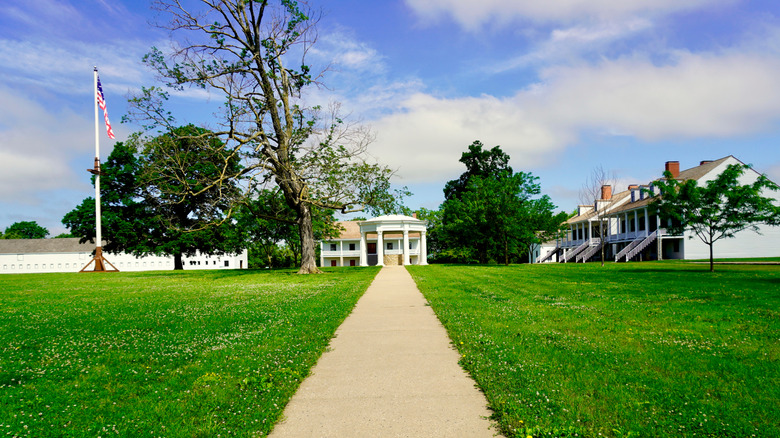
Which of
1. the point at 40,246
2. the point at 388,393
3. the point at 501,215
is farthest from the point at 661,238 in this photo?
the point at 40,246

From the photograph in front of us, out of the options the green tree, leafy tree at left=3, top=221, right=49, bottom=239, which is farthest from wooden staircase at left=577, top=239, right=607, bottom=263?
leafy tree at left=3, top=221, right=49, bottom=239

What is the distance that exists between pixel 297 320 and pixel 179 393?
15.4 feet

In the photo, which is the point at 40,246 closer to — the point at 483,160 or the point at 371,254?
the point at 371,254

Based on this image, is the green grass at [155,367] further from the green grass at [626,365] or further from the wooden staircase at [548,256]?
the wooden staircase at [548,256]

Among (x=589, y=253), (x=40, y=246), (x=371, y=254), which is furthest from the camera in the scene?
(x=40, y=246)

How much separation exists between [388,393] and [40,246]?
9029 cm

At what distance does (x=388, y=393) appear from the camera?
4969 millimetres

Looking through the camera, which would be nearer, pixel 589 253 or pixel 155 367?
pixel 155 367

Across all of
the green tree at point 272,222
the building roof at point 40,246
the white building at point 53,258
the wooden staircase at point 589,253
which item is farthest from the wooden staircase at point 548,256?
the building roof at point 40,246

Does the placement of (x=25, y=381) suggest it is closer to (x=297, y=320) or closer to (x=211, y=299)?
(x=297, y=320)

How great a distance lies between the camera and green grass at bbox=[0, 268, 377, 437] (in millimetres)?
4168

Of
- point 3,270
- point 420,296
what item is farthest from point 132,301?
point 3,270

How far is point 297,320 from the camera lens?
31.4 feet

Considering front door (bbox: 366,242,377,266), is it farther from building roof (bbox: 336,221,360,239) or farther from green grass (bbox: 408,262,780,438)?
green grass (bbox: 408,262,780,438)
